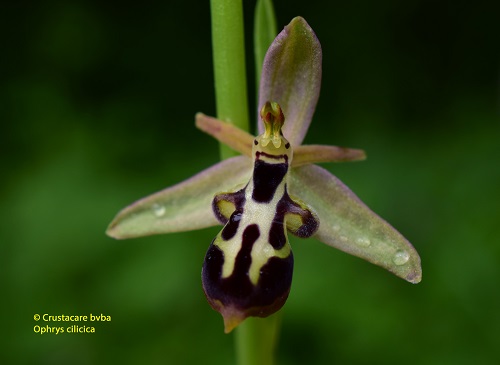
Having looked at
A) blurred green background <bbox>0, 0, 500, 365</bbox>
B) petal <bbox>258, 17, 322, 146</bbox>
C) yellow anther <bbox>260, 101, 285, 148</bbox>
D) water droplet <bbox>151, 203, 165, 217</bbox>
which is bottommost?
blurred green background <bbox>0, 0, 500, 365</bbox>

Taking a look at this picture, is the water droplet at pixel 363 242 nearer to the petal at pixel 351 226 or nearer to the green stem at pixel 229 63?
the petal at pixel 351 226

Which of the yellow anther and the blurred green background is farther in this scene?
the blurred green background

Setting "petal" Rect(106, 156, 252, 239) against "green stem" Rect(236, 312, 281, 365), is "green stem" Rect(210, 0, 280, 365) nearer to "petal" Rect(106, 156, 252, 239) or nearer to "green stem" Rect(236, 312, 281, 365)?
"petal" Rect(106, 156, 252, 239)

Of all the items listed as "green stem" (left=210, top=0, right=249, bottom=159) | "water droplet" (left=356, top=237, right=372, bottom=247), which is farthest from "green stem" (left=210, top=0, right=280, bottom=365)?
"water droplet" (left=356, top=237, right=372, bottom=247)

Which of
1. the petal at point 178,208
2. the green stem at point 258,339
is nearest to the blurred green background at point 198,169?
Answer: the green stem at point 258,339

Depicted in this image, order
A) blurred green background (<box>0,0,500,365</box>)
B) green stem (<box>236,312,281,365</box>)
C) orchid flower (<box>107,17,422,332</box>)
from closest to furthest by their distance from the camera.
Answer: orchid flower (<box>107,17,422,332</box>) → green stem (<box>236,312,281,365</box>) → blurred green background (<box>0,0,500,365</box>)

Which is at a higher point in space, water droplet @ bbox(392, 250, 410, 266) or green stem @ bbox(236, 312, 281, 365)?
water droplet @ bbox(392, 250, 410, 266)

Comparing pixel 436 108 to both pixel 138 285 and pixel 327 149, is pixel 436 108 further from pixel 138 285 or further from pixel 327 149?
pixel 327 149

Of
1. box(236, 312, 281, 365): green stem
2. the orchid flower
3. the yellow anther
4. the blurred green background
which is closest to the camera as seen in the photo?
the orchid flower
